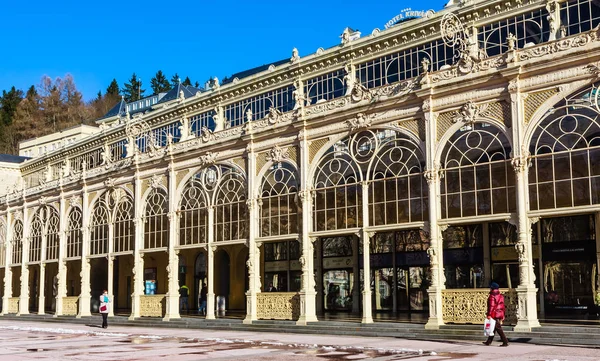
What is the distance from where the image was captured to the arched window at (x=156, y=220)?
3594 cm

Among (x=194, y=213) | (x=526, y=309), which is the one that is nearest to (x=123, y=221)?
(x=194, y=213)

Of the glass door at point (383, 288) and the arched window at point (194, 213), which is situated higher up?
the arched window at point (194, 213)

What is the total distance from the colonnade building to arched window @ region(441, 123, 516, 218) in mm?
50

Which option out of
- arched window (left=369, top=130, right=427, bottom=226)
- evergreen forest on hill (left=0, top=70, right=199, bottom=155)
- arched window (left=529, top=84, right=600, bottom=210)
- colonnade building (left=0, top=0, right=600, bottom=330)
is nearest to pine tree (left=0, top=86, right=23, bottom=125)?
evergreen forest on hill (left=0, top=70, right=199, bottom=155)

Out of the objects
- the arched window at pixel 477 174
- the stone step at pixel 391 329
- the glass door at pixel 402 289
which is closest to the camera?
the stone step at pixel 391 329

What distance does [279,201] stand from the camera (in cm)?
3033

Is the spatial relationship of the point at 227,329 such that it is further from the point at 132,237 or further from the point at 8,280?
the point at 8,280

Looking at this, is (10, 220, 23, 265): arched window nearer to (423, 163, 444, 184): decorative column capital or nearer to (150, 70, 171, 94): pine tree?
(423, 163, 444, 184): decorative column capital

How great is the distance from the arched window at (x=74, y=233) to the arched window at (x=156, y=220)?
289 inches

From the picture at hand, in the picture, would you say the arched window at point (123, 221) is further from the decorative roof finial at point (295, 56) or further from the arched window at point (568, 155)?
the arched window at point (568, 155)

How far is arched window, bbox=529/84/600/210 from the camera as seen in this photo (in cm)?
A: 2112

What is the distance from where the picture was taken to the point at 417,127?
25547 mm

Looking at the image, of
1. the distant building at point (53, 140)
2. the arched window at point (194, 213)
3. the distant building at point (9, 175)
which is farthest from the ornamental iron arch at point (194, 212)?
the distant building at point (53, 140)

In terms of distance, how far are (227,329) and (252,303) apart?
147cm
